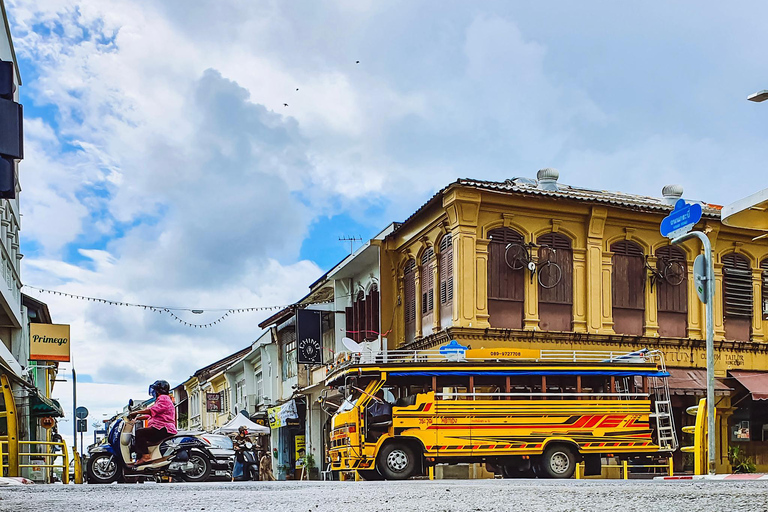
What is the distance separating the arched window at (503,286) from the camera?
2503 cm

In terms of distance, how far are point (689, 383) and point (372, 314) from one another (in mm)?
9498

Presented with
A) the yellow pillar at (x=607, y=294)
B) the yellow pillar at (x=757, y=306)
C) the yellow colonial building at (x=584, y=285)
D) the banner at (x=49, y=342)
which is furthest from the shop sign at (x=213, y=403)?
the yellow pillar at (x=757, y=306)

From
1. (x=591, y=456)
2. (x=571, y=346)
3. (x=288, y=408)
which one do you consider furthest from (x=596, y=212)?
(x=288, y=408)

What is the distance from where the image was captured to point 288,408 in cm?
3656

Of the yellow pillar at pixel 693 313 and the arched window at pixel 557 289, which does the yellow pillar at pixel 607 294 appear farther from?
the yellow pillar at pixel 693 313

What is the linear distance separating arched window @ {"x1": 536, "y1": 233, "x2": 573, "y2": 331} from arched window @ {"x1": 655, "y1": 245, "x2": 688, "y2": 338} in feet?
8.88

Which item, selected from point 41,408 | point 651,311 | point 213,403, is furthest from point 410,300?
point 213,403

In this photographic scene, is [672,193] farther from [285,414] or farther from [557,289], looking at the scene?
[285,414]

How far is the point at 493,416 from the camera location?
19000 millimetres

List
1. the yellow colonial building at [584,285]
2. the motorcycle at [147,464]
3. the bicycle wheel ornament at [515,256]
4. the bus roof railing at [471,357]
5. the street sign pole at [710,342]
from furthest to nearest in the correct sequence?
the bicycle wheel ornament at [515,256], the yellow colonial building at [584,285], the bus roof railing at [471,357], the motorcycle at [147,464], the street sign pole at [710,342]

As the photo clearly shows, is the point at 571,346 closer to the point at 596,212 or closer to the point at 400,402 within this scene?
the point at 596,212

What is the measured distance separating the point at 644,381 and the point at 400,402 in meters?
5.09

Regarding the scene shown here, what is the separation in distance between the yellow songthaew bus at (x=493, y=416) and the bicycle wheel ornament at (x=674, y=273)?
7445mm

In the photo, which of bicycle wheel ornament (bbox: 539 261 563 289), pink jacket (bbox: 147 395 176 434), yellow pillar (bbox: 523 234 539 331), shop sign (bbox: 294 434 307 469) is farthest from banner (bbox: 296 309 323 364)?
pink jacket (bbox: 147 395 176 434)
